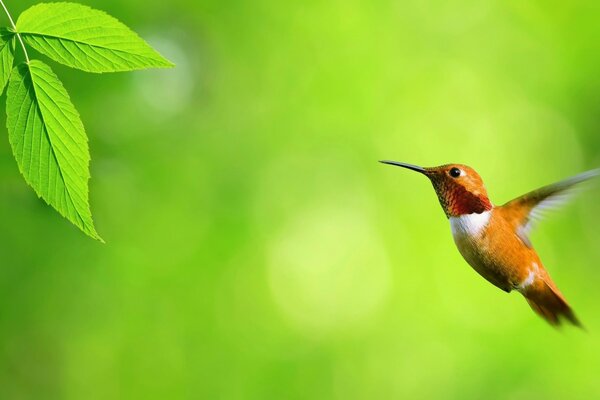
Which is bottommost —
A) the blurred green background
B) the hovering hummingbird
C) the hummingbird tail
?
the blurred green background

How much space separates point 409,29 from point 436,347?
271 centimetres

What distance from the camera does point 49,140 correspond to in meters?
0.67

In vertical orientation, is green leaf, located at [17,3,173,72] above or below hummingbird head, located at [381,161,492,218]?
above

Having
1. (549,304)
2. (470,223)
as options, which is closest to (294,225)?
(549,304)

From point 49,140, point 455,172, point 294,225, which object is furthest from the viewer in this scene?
point 294,225

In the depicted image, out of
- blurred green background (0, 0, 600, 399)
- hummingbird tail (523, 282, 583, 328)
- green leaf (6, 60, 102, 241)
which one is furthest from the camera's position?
blurred green background (0, 0, 600, 399)

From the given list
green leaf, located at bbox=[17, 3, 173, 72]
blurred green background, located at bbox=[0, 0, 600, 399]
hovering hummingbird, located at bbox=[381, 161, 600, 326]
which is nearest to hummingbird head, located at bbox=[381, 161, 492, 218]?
hovering hummingbird, located at bbox=[381, 161, 600, 326]

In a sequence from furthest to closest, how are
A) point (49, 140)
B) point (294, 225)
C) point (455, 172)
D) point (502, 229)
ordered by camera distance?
point (294, 225) → point (502, 229) → point (455, 172) → point (49, 140)

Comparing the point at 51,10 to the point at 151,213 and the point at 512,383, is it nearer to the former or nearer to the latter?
the point at 151,213

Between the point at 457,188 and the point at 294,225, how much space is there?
5.48m

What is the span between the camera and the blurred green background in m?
5.74

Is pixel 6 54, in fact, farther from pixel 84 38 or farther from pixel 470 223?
pixel 470 223

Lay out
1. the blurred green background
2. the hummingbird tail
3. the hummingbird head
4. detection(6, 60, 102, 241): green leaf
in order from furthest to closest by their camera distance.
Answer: the blurred green background, the hummingbird tail, the hummingbird head, detection(6, 60, 102, 241): green leaf

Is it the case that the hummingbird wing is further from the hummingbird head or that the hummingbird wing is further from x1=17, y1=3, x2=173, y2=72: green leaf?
x1=17, y1=3, x2=173, y2=72: green leaf
